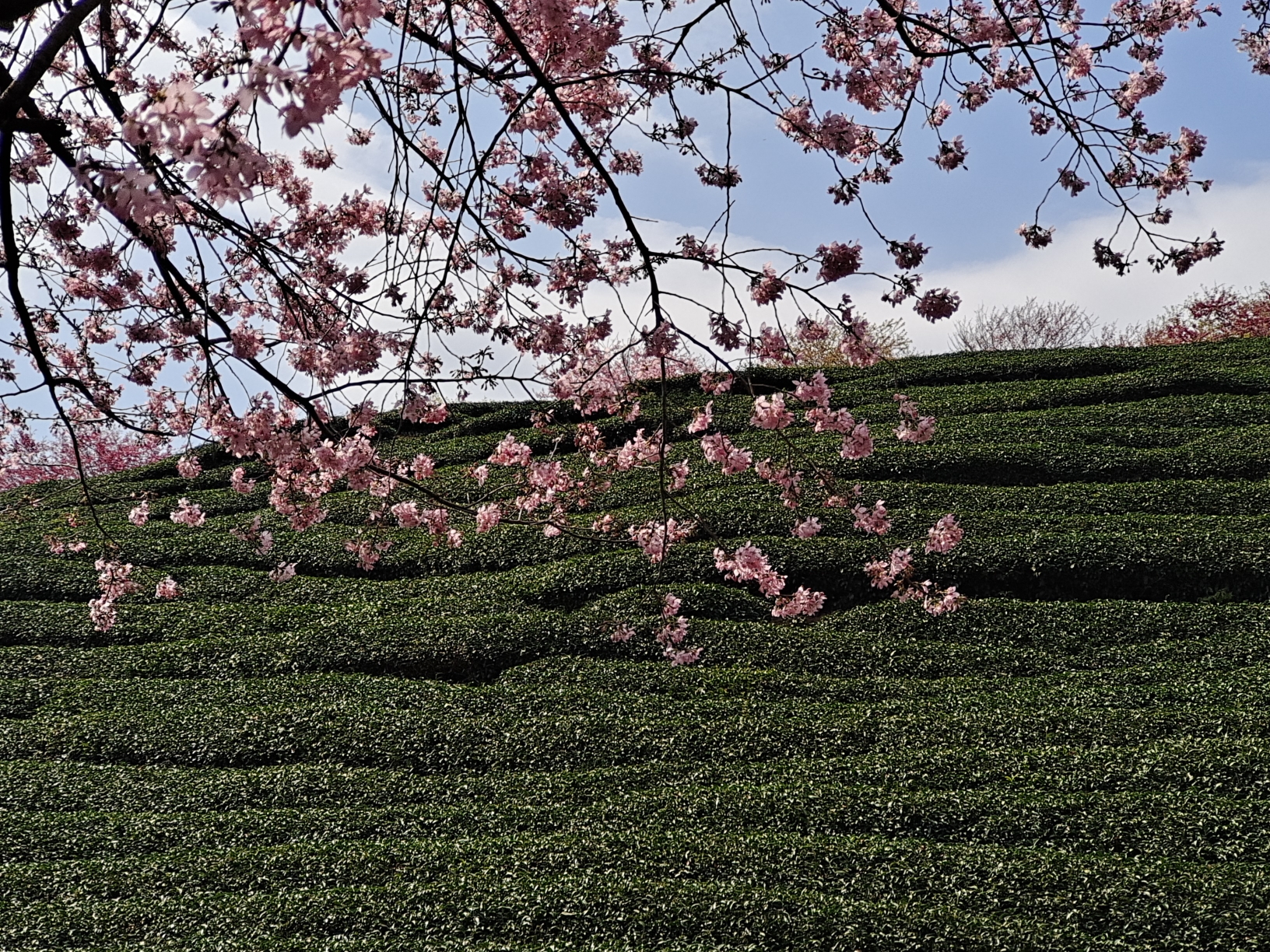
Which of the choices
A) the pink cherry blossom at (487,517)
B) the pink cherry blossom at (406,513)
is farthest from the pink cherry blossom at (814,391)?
the pink cherry blossom at (406,513)

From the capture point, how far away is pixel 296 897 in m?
5.93

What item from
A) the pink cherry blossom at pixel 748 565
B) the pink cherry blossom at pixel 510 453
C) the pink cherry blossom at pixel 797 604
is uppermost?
the pink cherry blossom at pixel 510 453

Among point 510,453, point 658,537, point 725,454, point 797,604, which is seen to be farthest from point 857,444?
point 510,453

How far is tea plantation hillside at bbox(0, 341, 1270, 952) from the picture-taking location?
5.59 m

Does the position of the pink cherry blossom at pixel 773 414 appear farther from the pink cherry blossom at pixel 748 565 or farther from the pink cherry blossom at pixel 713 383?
the pink cherry blossom at pixel 748 565

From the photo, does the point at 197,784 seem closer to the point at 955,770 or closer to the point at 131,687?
the point at 131,687

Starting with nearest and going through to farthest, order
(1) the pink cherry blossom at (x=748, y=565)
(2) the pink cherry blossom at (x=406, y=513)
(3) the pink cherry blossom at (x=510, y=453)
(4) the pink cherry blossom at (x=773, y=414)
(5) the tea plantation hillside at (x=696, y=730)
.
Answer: (4) the pink cherry blossom at (x=773, y=414), (1) the pink cherry blossom at (x=748, y=565), (5) the tea plantation hillside at (x=696, y=730), (3) the pink cherry blossom at (x=510, y=453), (2) the pink cherry blossom at (x=406, y=513)

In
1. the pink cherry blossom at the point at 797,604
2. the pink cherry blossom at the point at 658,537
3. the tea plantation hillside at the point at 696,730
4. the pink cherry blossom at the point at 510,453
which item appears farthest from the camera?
the pink cherry blossom at the point at 510,453

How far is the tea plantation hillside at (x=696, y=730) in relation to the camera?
5590 millimetres

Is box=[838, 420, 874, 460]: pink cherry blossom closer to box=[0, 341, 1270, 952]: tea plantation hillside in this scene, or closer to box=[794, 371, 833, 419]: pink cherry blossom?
box=[794, 371, 833, 419]: pink cherry blossom

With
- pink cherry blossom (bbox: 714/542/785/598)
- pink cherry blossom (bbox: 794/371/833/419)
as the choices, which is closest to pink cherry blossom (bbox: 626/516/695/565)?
pink cherry blossom (bbox: 714/542/785/598)

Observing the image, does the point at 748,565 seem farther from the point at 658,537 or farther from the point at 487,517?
the point at 487,517

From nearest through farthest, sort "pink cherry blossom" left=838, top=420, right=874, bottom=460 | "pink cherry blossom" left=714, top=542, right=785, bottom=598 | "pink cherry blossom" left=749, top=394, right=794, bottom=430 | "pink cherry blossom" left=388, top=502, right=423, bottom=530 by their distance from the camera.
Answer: "pink cherry blossom" left=749, top=394, right=794, bottom=430, "pink cherry blossom" left=838, top=420, right=874, bottom=460, "pink cherry blossom" left=714, top=542, right=785, bottom=598, "pink cherry blossom" left=388, top=502, right=423, bottom=530

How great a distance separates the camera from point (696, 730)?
7.57 meters
